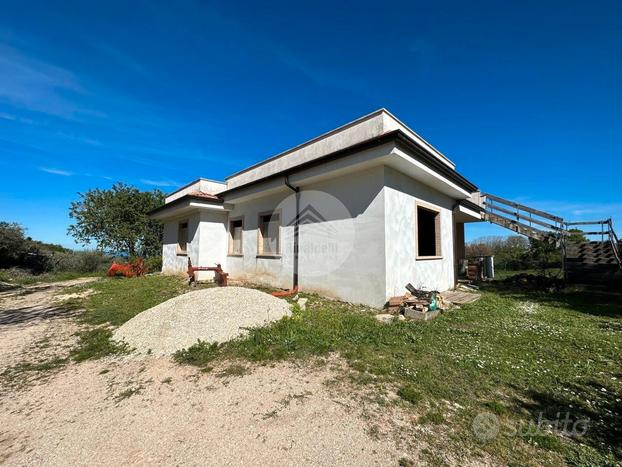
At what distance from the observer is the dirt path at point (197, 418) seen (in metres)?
2.10

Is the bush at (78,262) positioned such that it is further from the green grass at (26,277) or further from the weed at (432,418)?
the weed at (432,418)

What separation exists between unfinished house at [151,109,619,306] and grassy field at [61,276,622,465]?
152cm

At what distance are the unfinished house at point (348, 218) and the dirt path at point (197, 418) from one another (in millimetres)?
4162

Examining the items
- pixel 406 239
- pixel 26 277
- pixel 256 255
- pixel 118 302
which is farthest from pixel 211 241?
pixel 26 277

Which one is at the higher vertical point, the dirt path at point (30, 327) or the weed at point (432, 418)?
the weed at point (432, 418)

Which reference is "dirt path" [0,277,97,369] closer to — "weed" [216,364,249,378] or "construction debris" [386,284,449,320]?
"weed" [216,364,249,378]

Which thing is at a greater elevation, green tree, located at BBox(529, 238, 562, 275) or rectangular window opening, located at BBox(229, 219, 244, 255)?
rectangular window opening, located at BBox(229, 219, 244, 255)

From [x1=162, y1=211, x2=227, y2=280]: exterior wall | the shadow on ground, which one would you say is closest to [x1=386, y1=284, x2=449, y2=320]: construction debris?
the shadow on ground

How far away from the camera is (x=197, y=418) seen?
254 cm

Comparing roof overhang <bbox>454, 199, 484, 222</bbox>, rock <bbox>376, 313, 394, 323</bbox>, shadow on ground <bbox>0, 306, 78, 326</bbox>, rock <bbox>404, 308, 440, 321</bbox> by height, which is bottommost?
shadow on ground <bbox>0, 306, 78, 326</bbox>

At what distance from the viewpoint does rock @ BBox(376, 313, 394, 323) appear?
5.78 meters

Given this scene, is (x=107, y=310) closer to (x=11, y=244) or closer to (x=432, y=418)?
(x=432, y=418)

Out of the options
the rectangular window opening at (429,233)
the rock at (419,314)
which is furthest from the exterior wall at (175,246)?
the rectangular window opening at (429,233)

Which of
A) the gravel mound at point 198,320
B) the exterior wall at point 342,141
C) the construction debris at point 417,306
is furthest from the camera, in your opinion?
the exterior wall at point 342,141
